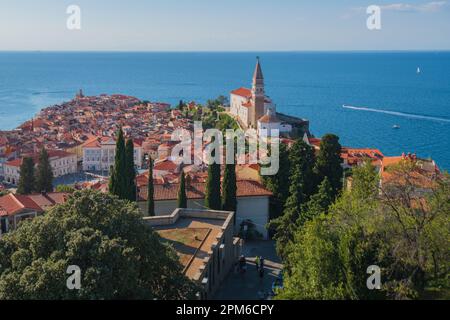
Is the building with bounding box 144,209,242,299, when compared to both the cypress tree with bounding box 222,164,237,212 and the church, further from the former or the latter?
the church

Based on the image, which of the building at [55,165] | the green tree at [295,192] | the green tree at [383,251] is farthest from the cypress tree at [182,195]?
the building at [55,165]

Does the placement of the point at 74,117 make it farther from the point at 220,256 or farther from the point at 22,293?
the point at 22,293

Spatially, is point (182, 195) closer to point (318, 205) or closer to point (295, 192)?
point (295, 192)

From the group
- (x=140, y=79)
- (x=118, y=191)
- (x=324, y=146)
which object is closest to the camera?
(x=118, y=191)

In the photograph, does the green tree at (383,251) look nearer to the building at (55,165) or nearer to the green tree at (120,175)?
the green tree at (120,175)

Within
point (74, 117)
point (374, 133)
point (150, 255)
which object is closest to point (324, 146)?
point (150, 255)

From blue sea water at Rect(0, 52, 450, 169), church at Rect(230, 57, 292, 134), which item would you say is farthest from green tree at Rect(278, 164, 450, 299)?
blue sea water at Rect(0, 52, 450, 169)
